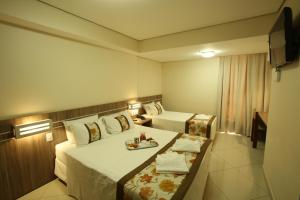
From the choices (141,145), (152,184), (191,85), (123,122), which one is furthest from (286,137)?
(191,85)

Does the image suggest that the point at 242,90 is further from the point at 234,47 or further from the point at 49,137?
the point at 49,137

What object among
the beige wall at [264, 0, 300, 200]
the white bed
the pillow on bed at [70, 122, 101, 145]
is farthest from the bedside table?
the beige wall at [264, 0, 300, 200]

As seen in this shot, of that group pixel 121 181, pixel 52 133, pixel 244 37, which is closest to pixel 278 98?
pixel 244 37

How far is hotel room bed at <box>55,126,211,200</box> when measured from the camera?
1390 mm

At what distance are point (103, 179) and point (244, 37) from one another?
2.96 meters

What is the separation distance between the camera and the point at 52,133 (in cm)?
228

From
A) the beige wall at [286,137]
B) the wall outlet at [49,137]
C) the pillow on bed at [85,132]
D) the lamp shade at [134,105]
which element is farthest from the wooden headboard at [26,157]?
the beige wall at [286,137]

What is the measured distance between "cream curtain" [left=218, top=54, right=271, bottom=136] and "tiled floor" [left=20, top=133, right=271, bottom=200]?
1.06 meters

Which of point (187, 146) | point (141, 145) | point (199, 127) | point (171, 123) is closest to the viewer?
point (187, 146)

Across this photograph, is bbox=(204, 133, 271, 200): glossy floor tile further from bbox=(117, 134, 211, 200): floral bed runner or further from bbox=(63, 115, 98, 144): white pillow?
bbox=(63, 115, 98, 144): white pillow

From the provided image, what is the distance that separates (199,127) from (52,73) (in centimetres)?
304

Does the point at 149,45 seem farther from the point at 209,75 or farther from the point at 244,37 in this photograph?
the point at 209,75

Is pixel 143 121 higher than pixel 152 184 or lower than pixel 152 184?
higher

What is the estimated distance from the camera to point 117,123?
2.88 m
